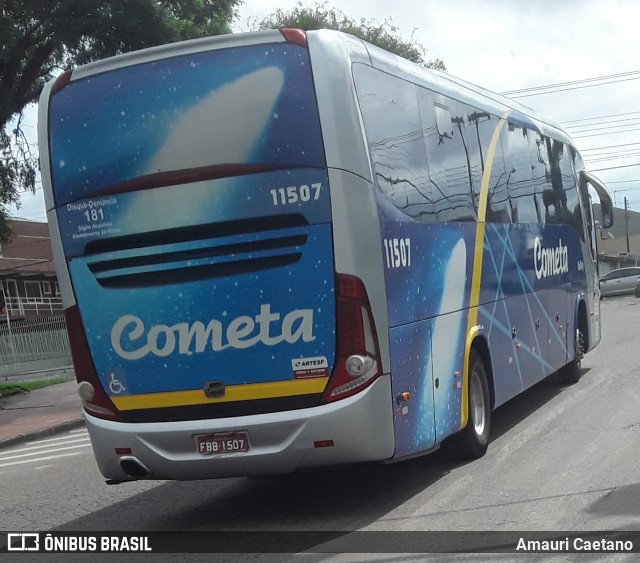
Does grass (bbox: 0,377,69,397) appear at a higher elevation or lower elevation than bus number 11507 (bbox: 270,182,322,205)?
lower

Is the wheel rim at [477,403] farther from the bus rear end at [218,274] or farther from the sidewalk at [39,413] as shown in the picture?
the sidewalk at [39,413]

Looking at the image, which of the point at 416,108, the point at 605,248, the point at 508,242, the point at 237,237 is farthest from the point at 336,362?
the point at 605,248

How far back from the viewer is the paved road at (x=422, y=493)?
696 cm

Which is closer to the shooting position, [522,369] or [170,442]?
[170,442]

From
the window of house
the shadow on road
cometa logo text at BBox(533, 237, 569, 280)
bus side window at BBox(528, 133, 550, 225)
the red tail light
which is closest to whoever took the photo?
the red tail light

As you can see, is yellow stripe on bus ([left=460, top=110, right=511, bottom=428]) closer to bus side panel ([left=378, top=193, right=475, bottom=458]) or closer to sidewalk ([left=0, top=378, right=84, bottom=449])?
bus side panel ([left=378, top=193, right=475, bottom=458])

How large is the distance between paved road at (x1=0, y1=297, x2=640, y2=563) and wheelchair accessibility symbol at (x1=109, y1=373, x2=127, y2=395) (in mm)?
1176

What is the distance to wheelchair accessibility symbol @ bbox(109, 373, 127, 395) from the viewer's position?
7.58 meters

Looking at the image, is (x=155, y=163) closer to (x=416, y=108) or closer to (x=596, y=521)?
(x=416, y=108)

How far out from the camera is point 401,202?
7875 mm

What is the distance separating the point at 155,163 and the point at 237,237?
86 centimetres

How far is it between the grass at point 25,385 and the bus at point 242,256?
54.5 ft

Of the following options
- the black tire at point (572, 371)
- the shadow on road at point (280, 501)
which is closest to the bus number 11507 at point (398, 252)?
the shadow on road at point (280, 501)

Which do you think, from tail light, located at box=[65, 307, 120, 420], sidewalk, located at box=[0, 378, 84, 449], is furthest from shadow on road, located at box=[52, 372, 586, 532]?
sidewalk, located at box=[0, 378, 84, 449]
